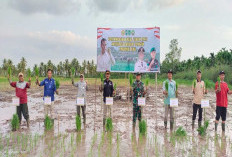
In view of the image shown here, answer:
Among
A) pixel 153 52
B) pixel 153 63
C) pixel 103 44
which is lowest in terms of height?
pixel 153 63

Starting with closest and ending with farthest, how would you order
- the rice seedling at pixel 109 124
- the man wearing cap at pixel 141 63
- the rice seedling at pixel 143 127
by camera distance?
the rice seedling at pixel 143 127, the rice seedling at pixel 109 124, the man wearing cap at pixel 141 63

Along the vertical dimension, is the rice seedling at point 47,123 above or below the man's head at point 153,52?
below

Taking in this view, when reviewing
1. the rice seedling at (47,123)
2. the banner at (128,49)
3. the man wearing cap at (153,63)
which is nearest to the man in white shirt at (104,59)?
the banner at (128,49)

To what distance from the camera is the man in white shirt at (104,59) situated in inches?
315

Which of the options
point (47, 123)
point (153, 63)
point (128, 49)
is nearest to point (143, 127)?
point (47, 123)

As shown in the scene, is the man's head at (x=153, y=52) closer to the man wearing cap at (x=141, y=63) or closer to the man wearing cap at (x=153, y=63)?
the man wearing cap at (x=153, y=63)

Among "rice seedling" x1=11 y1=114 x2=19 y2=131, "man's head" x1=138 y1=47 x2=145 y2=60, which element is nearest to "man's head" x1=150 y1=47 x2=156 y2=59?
"man's head" x1=138 y1=47 x2=145 y2=60

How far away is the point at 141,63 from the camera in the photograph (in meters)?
8.16

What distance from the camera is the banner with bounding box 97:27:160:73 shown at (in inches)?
314

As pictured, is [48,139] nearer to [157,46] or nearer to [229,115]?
[157,46]

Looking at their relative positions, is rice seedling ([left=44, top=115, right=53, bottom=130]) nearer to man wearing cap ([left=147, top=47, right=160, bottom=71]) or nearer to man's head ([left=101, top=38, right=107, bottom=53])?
man's head ([left=101, top=38, right=107, bottom=53])

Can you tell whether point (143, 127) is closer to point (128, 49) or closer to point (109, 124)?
point (109, 124)

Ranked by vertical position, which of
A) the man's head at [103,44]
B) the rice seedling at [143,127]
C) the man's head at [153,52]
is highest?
the man's head at [103,44]

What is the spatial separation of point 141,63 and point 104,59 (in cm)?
148
